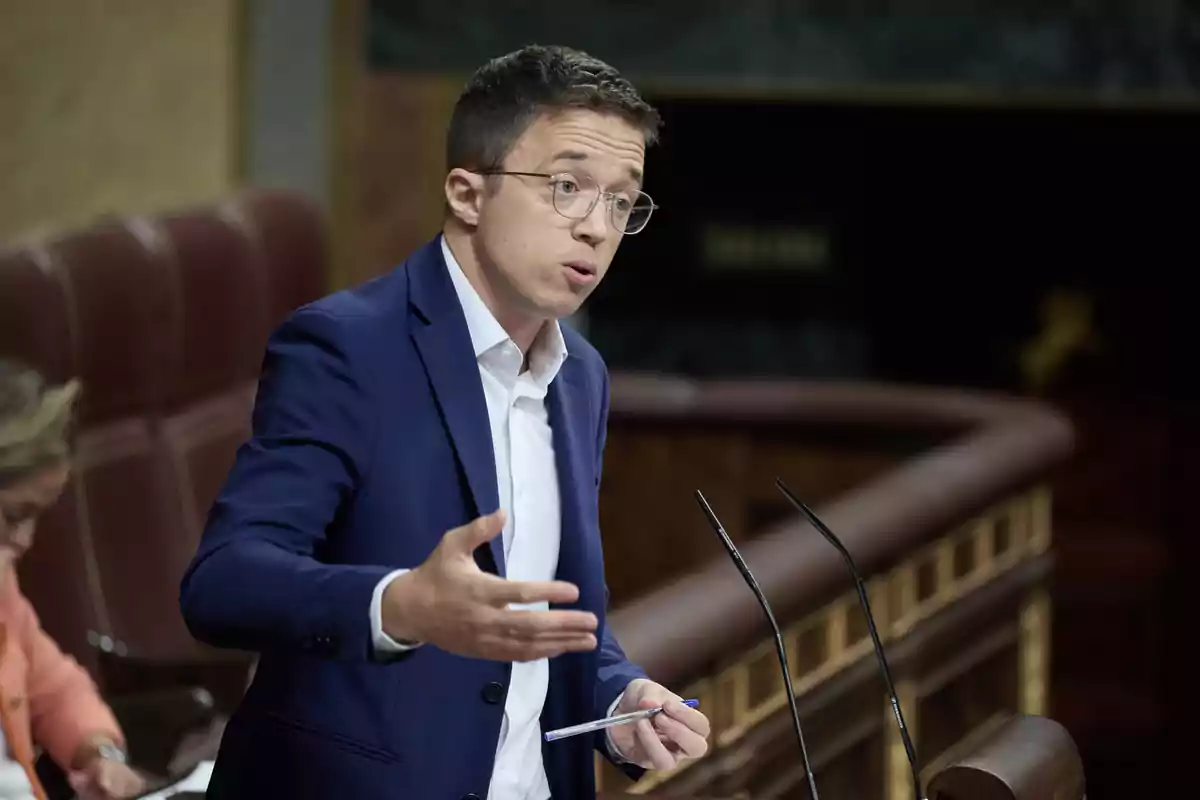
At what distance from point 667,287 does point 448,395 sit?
5.26 metres

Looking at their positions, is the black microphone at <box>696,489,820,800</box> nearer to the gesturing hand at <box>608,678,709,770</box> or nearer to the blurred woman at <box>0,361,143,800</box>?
the gesturing hand at <box>608,678,709,770</box>

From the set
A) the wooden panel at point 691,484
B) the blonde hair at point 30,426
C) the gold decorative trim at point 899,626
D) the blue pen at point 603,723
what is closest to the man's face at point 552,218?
the blue pen at point 603,723

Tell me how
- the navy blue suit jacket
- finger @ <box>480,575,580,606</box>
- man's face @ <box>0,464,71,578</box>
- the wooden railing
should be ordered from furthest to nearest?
the wooden railing, man's face @ <box>0,464,71,578</box>, the navy blue suit jacket, finger @ <box>480,575,580,606</box>

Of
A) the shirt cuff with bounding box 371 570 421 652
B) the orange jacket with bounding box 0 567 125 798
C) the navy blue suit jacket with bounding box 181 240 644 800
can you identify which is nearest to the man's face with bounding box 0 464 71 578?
the orange jacket with bounding box 0 567 125 798

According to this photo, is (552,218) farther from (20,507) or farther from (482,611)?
(20,507)

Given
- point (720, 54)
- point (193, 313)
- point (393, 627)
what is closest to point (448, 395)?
point (393, 627)

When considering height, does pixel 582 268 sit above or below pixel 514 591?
above

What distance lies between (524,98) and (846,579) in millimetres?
1792

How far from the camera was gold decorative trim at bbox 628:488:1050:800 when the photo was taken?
2746mm

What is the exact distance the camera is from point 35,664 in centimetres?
207

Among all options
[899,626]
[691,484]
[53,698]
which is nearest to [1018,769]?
[53,698]

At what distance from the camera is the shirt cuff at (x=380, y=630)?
116cm

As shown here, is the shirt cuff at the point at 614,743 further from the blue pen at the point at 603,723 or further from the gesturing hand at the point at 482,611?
the gesturing hand at the point at 482,611

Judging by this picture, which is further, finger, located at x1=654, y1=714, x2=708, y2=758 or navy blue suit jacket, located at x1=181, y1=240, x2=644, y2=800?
finger, located at x1=654, y1=714, x2=708, y2=758
